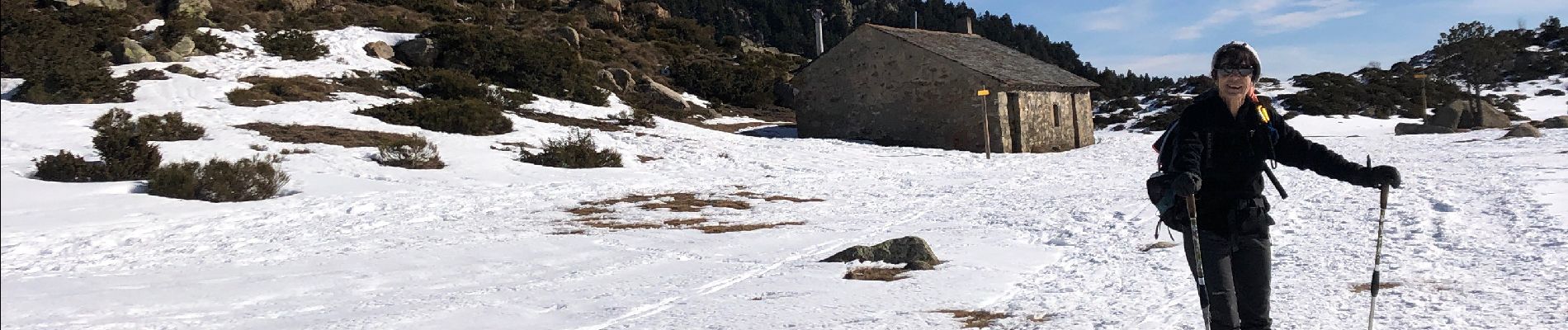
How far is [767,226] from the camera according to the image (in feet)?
35.3

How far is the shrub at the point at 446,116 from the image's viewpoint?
20391 millimetres

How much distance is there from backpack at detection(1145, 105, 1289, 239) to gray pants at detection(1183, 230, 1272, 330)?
11 cm

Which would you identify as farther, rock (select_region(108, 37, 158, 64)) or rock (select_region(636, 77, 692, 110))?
rock (select_region(636, 77, 692, 110))

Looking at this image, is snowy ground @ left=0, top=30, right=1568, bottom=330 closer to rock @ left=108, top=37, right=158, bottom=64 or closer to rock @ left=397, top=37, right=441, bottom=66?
rock @ left=108, top=37, right=158, bottom=64

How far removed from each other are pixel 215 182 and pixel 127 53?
1444cm

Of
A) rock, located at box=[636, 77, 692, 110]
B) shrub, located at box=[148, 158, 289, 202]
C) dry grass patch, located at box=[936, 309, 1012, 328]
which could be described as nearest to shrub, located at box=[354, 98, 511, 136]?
shrub, located at box=[148, 158, 289, 202]

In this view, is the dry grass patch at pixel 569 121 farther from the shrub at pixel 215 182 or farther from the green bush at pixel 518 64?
the shrub at pixel 215 182

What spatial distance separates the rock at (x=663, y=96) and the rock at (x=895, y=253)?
2546cm

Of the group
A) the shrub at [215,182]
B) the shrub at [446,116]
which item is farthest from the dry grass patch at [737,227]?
the shrub at [446,116]

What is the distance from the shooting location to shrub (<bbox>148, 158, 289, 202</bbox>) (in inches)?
454

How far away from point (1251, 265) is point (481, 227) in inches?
318

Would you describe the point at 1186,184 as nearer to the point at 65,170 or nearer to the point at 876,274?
the point at 876,274

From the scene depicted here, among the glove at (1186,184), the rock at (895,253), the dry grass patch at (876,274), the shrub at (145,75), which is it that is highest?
the shrub at (145,75)

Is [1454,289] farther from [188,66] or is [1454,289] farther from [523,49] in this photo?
[523,49]
